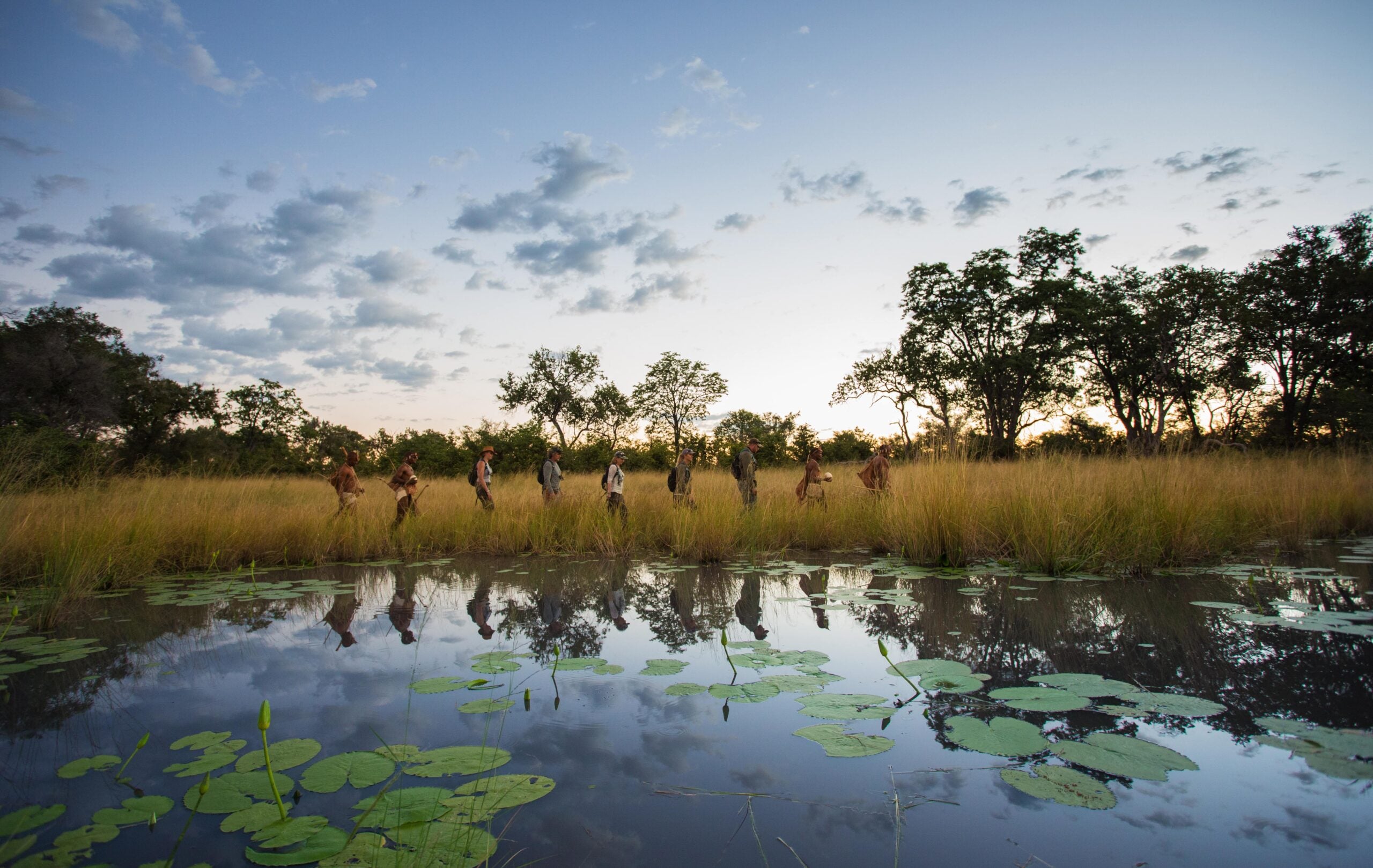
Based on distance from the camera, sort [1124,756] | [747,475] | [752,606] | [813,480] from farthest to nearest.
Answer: [813,480] → [747,475] → [752,606] → [1124,756]

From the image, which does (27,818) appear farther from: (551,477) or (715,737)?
(551,477)

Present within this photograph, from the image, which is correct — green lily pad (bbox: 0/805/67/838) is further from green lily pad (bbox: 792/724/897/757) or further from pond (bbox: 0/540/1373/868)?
green lily pad (bbox: 792/724/897/757)

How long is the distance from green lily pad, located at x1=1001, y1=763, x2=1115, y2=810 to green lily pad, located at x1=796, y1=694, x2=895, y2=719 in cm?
64

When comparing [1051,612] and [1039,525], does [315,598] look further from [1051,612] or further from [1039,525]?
[1039,525]

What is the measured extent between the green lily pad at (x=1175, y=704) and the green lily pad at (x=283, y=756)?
3459mm

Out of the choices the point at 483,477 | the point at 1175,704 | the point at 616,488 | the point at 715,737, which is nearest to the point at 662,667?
the point at 715,737

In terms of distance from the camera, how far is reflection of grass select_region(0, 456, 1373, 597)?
6.43 metres

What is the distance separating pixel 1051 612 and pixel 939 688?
2.14m

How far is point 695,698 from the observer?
3.04 metres

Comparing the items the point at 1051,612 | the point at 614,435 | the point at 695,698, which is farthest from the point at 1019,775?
the point at 614,435

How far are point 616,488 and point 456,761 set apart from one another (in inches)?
325

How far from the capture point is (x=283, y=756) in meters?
2.39

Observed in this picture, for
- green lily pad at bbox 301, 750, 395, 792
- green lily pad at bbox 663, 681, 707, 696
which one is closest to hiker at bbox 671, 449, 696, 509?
green lily pad at bbox 663, 681, 707, 696

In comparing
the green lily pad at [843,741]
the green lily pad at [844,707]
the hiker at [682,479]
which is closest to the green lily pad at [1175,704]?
the green lily pad at [844,707]
